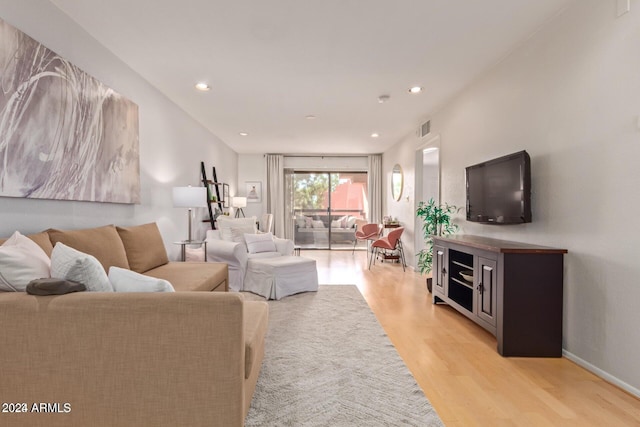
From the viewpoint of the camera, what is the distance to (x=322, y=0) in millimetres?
2203

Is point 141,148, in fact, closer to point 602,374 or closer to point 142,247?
point 142,247

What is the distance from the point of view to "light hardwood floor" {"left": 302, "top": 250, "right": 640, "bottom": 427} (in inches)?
65.5

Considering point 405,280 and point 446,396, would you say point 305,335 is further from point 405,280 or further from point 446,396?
point 405,280

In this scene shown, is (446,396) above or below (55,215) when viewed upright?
below

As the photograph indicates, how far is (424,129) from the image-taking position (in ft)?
16.8

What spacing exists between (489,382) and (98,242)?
2778 millimetres

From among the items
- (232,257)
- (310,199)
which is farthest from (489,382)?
(310,199)

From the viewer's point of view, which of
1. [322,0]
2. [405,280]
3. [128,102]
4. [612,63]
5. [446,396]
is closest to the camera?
[446,396]

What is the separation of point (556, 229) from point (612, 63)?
1.14m

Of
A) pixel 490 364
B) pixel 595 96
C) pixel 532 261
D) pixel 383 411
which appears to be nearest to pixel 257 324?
pixel 383 411

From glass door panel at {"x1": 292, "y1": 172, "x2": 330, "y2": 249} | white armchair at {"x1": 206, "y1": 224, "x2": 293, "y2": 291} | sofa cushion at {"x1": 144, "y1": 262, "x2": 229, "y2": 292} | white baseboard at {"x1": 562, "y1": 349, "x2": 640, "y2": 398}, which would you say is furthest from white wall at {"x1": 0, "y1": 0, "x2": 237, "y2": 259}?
white baseboard at {"x1": 562, "y1": 349, "x2": 640, "y2": 398}

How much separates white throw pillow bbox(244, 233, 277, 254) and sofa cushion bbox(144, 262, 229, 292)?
1.05m

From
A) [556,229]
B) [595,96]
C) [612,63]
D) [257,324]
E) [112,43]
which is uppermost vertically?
[112,43]

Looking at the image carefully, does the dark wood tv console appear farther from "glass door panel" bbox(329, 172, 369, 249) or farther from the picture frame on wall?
the picture frame on wall
